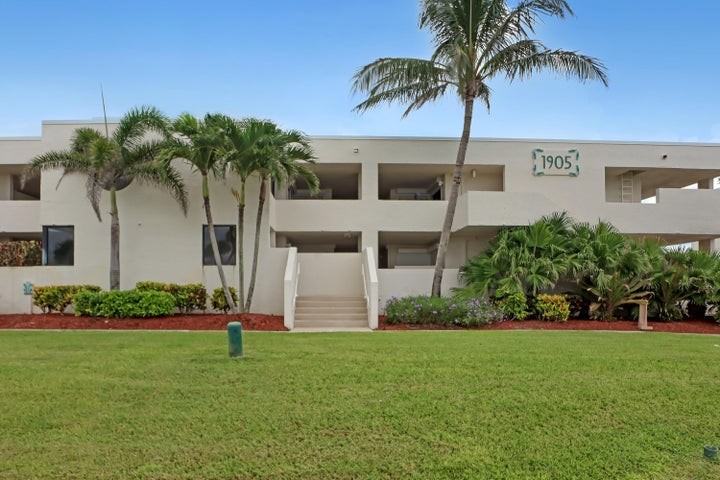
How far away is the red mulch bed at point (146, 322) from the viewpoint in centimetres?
1434

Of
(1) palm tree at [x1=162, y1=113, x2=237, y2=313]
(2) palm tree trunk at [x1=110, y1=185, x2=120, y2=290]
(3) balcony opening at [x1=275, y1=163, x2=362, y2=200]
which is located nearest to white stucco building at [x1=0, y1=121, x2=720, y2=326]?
(3) balcony opening at [x1=275, y1=163, x2=362, y2=200]

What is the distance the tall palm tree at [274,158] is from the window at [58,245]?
6.04 m

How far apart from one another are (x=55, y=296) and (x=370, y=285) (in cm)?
947

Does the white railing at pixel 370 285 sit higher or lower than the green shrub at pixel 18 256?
lower

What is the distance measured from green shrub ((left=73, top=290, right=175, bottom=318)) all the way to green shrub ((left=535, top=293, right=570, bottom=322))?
11.0 m

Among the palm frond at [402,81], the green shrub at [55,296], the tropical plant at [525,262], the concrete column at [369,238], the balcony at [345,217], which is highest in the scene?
the palm frond at [402,81]

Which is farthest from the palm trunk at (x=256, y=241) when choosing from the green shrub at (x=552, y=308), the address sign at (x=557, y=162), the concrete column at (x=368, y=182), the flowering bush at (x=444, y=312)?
the address sign at (x=557, y=162)

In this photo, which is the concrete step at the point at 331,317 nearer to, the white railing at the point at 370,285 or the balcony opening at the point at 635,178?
the white railing at the point at 370,285

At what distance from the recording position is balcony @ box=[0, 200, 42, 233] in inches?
734

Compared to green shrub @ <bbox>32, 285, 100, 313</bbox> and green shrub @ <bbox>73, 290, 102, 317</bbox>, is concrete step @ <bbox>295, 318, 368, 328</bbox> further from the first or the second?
green shrub @ <bbox>32, 285, 100, 313</bbox>

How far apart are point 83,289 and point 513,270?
12823mm

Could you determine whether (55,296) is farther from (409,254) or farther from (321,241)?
(409,254)

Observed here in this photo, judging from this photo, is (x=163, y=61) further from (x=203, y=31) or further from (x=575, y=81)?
(x=575, y=81)

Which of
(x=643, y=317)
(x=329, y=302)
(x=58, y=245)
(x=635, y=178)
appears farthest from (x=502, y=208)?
(x=58, y=245)
